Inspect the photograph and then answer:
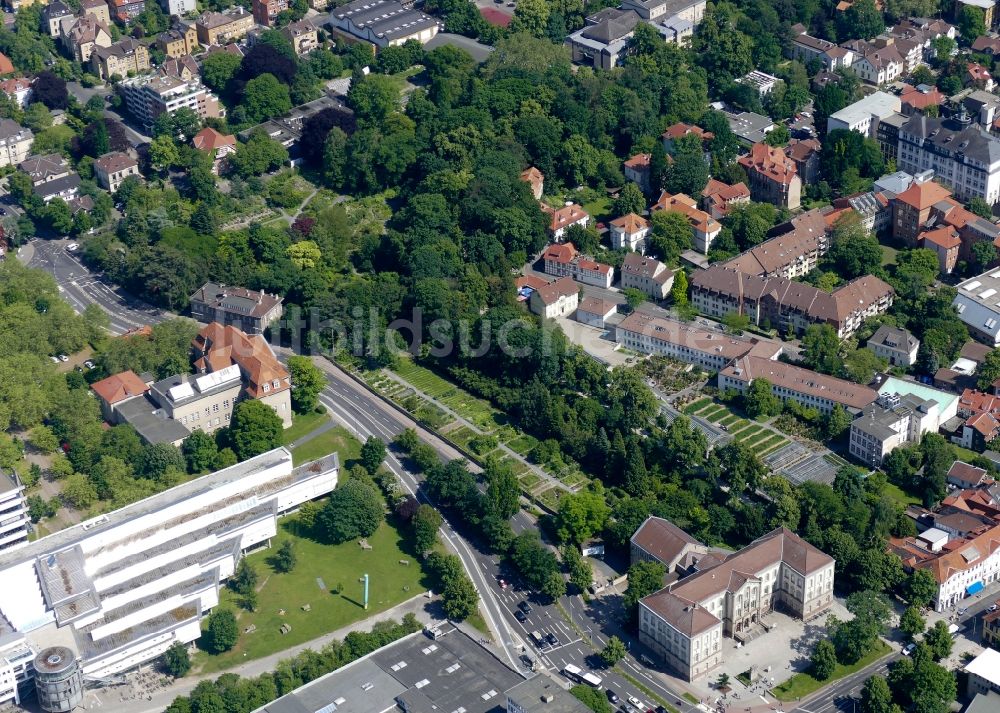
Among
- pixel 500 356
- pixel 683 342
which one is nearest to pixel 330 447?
pixel 500 356

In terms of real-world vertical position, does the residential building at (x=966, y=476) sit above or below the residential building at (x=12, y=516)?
below

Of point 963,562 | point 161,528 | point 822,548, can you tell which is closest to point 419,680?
point 161,528

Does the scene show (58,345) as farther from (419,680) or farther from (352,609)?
(419,680)

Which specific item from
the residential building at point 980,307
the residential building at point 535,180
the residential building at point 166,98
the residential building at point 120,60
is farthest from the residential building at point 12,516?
the residential building at point 980,307

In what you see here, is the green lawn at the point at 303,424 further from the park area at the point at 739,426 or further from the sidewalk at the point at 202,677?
the park area at the point at 739,426

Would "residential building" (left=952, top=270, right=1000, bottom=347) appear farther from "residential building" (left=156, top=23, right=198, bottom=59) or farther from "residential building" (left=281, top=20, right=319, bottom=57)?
"residential building" (left=156, top=23, right=198, bottom=59)
